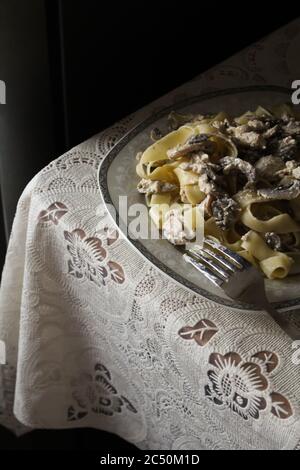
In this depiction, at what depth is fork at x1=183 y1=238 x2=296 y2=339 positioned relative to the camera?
0.75 metres

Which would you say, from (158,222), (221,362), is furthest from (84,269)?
(221,362)

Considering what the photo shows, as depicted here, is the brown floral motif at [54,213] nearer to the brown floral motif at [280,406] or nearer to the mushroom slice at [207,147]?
the mushroom slice at [207,147]

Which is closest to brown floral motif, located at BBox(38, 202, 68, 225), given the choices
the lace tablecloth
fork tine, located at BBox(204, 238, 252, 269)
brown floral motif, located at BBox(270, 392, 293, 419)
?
the lace tablecloth

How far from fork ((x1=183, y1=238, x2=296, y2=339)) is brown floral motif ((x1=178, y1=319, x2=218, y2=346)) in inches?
1.7

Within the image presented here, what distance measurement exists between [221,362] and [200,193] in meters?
0.22

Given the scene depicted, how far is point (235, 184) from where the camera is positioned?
88cm

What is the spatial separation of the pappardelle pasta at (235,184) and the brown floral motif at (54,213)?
0.11 meters

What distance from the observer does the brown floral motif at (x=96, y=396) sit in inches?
39.5

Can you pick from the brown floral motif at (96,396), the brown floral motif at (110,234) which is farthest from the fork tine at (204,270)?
the brown floral motif at (96,396)

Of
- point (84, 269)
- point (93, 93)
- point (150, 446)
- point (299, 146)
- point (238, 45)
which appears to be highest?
point (238, 45)

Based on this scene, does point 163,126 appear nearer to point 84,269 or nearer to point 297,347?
point 84,269

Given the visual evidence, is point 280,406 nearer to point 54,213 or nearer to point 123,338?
point 123,338

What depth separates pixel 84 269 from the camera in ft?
2.94

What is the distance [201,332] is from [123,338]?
0.48 ft
